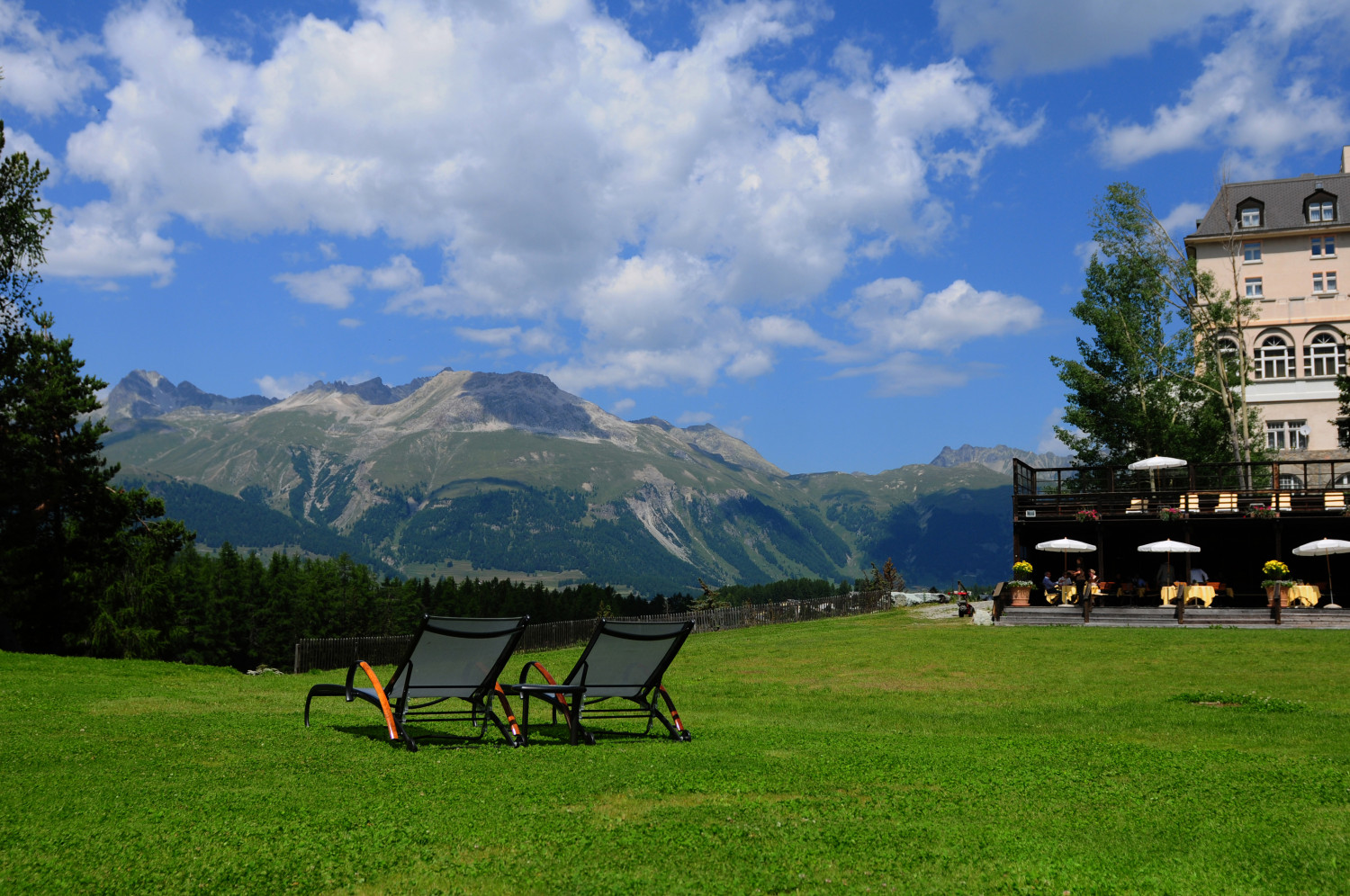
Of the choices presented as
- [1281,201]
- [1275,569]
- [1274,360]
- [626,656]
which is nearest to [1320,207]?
[1281,201]

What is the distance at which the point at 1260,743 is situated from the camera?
9438 mm

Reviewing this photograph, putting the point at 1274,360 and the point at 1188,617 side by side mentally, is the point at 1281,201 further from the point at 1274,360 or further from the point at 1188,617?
the point at 1188,617

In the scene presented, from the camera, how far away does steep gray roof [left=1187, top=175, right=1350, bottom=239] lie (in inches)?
2153

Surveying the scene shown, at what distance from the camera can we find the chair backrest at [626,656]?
29.8ft

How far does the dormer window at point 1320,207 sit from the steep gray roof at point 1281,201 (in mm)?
258

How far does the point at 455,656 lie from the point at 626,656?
163 cm

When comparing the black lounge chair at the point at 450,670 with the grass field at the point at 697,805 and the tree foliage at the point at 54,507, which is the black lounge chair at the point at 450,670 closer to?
the grass field at the point at 697,805

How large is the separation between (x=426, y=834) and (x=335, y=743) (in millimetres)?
3394

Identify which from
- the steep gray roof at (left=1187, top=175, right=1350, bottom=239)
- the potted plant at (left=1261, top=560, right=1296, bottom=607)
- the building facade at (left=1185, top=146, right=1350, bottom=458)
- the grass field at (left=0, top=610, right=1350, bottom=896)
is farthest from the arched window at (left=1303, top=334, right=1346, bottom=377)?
the grass field at (left=0, top=610, right=1350, bottom=896)

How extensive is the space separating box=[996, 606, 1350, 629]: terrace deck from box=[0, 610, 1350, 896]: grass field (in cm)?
1658

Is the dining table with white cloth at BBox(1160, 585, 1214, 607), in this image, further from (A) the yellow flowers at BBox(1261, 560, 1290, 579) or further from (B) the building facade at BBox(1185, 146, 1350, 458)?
(B) the building facade at BBox(1185, 146, 1350, 458)

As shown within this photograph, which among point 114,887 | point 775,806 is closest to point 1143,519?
point 775,806

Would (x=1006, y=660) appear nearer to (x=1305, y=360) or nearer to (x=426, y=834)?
(x=426, y=834)

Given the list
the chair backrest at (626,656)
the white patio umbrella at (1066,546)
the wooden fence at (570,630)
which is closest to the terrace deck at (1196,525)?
the white patio umbrella at (1066,546)
